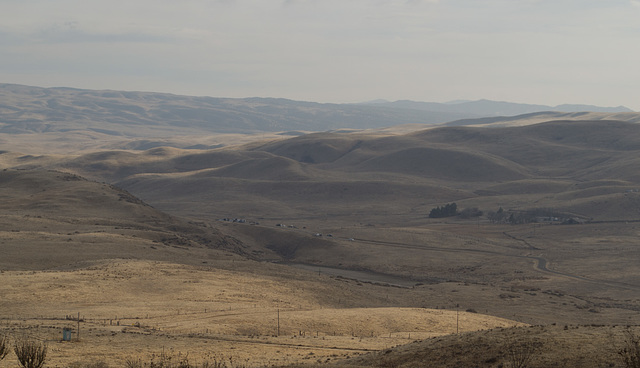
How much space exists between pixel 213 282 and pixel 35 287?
15.0 metres

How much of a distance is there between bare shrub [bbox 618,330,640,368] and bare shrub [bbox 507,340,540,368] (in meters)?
3.29

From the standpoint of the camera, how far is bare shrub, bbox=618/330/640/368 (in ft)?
62.1

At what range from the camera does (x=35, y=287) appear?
4803 centimetres

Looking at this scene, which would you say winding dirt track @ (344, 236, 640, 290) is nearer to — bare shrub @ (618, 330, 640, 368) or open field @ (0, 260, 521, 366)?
open field @ (0, 260, 521, 366)

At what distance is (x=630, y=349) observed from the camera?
793 inches

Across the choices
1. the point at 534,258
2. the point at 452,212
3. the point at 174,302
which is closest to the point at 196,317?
the point at 174,302

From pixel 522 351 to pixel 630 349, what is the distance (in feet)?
22.2

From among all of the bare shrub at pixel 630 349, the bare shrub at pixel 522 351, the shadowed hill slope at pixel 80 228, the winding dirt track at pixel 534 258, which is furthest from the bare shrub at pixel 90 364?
the winding dirt track at pixel 534 258

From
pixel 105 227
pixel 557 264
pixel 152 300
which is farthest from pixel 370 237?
pixel 152 300

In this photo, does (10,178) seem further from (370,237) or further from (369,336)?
(369,336)

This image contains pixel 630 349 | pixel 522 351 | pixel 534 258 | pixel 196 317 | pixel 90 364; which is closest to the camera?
pixel 630 349

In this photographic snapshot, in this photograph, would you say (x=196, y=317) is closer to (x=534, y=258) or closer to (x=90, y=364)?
(x=90, y=364)

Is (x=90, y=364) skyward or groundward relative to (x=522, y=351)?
groundward

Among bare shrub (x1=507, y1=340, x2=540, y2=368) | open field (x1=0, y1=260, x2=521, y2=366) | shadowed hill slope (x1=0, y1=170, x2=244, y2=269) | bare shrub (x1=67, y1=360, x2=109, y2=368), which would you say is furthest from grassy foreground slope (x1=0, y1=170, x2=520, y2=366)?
bare shrub (x1=507, y1=340, x2=540, y2=368)
